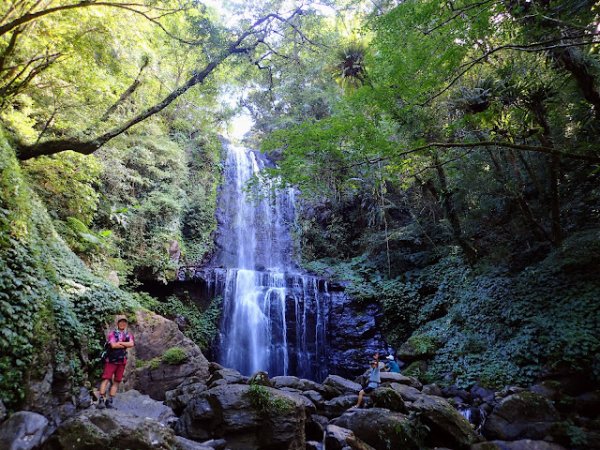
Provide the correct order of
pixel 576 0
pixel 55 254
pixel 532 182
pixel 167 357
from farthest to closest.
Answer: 1. pixel 532 182
2. pixel 167 357
3. pixel 55 254
4. pixel 576 0

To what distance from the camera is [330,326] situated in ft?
42.1

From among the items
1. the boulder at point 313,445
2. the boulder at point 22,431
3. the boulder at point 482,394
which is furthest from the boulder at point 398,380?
the boulder at point 22,431

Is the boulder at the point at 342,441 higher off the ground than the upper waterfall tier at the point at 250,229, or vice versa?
the upper waterfall tier at the point at 250,229

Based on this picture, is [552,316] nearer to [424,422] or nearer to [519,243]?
[519,243]

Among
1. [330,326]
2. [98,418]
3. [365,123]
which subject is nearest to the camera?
[98,418]

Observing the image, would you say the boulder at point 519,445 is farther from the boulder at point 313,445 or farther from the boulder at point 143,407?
the boulder at point 143,407

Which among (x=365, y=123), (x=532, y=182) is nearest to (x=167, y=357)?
(x=365, y=123)

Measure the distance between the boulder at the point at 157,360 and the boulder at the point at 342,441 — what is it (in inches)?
159

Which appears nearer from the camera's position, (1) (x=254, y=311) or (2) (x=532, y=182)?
(2) (x=532, y=182)

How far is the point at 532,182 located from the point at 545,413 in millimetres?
6461

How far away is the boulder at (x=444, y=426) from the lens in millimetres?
5676

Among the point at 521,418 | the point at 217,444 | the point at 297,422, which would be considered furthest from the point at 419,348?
the point at 217,444

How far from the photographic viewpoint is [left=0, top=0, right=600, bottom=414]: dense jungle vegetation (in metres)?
5.54

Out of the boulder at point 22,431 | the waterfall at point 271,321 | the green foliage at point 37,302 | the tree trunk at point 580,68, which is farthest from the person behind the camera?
the waterfall at point 271,321
